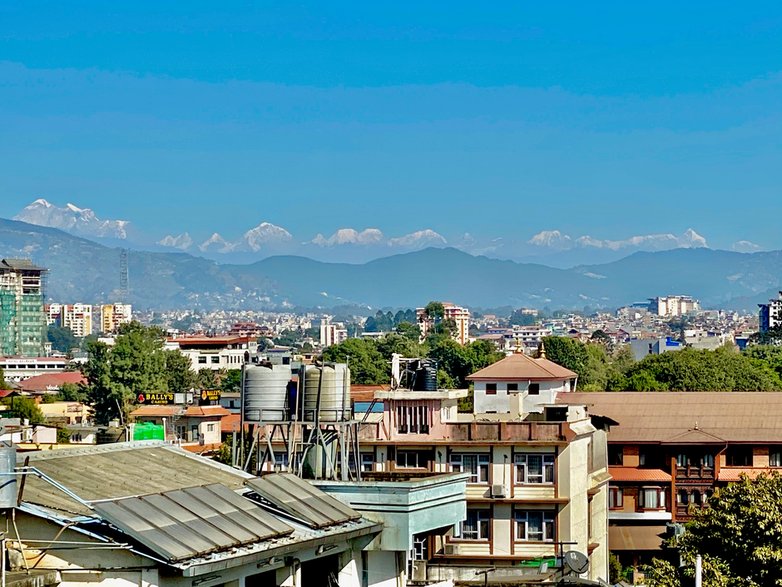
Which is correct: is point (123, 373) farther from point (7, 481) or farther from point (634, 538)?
point (7, 481)

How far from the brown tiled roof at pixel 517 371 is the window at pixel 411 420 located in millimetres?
26370

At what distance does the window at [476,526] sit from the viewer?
3394 centimetres

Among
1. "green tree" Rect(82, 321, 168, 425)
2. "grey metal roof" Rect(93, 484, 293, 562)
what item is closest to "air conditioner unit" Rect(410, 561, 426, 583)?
"grey metal roof" Rect(93, 484, 293, 562)

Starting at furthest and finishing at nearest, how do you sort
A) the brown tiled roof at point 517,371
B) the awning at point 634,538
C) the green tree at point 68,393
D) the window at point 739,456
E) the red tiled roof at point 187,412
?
the green tree at point 68,393
the red tiled roof at point 187,412
the brown tiled roof at point 517,371
the window at point 739,456
the awning at point 634,538

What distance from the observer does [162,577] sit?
49.2 ft

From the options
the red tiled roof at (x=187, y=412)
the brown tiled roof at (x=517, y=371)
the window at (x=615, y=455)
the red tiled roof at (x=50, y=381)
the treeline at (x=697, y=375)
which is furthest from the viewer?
the red tiled roof at (x=50, y=381)

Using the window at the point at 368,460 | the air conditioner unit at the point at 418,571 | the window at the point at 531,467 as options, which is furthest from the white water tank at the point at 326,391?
the window at the point at 531,467

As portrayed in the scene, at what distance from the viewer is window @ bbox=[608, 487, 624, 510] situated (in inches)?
2076

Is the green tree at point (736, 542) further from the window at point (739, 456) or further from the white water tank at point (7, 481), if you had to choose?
the window at point (739, 456)

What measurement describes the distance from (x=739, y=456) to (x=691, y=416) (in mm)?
3273

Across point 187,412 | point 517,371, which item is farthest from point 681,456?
point 187,412

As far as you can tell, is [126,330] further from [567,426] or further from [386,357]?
[567,426]

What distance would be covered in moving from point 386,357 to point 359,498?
13957 centimetres

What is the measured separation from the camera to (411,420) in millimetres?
34562
